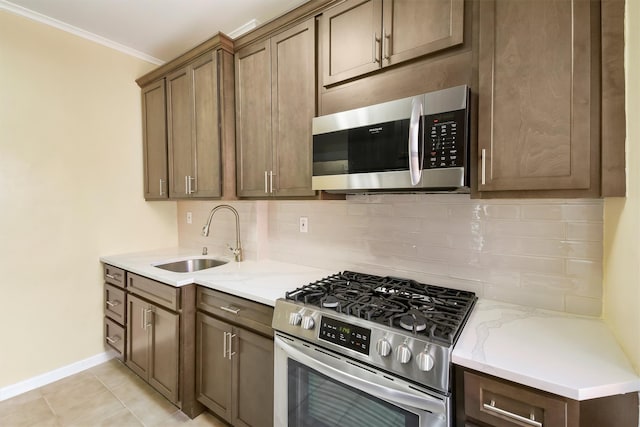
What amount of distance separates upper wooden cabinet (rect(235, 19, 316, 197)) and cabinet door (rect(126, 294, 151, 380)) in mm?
1135

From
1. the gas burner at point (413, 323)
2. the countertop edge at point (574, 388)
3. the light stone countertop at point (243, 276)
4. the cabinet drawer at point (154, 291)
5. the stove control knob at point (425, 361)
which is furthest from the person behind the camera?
the cabinet drawer at point (154, 291)

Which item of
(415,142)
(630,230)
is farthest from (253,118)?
(630,230)

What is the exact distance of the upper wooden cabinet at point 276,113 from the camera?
1776 millimetres

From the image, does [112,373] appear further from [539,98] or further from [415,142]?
[539,98]

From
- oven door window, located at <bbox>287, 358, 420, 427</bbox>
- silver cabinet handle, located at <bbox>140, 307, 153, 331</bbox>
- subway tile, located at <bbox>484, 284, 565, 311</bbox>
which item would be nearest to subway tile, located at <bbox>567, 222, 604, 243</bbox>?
subway tile, located at <bbox>484, 284, 565, 311</bbox>

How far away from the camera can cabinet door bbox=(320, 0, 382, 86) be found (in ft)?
4.91

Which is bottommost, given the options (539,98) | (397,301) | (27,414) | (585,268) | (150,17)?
(27,414)

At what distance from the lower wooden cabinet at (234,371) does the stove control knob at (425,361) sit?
804mm

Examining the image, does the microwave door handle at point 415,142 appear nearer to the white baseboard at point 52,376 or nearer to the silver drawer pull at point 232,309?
the silver drawer pull at point 232,309

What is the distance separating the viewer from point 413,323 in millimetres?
1128

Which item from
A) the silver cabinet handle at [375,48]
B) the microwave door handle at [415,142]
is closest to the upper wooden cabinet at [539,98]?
the microwave door handle at [415,142]

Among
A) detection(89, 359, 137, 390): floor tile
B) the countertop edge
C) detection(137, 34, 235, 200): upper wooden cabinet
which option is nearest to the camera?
the countertop edge

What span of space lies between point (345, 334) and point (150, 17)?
99.3 inches

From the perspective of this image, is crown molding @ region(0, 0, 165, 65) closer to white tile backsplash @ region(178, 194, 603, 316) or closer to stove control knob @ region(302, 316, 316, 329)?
white tile backsplash @ region(178, 194, 603, 316)
